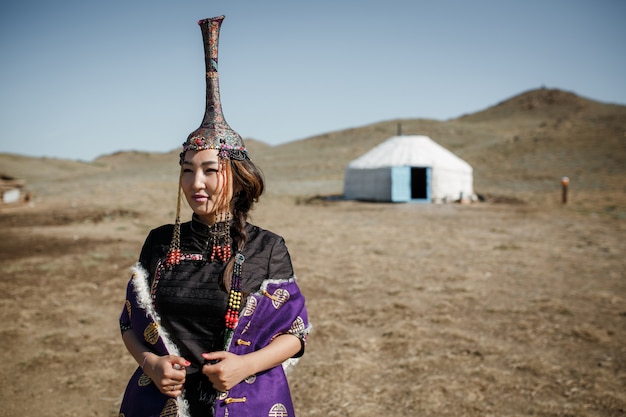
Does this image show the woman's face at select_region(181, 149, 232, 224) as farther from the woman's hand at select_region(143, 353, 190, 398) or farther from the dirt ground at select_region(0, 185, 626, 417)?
the dirt ground at select_region(0, 185, 626, 417)

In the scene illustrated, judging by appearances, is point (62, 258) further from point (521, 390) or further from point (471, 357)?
point (521, 390)

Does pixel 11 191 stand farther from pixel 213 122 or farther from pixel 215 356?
pixel 215 356

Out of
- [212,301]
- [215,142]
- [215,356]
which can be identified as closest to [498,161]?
[215,142]

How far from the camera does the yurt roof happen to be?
67.2 ft

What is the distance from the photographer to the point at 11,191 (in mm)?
15727

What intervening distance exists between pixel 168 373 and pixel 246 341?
245 mm

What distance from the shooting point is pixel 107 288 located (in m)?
6.11

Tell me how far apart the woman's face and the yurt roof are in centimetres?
1906

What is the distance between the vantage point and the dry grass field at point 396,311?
3.46 metres

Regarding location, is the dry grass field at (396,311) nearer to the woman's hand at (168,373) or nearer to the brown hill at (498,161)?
the woman's hand at (168,373)

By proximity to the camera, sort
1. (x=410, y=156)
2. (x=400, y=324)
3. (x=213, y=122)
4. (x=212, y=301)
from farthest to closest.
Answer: (x=410, y=156) < (x=400, y=324) < (x=213, y=122) < (x=212, y=301)

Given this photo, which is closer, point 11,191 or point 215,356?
point 215,356

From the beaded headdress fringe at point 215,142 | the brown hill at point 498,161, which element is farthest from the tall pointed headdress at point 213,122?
the brown hill at point 498,161

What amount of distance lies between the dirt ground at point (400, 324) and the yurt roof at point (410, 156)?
10561 millimetres
